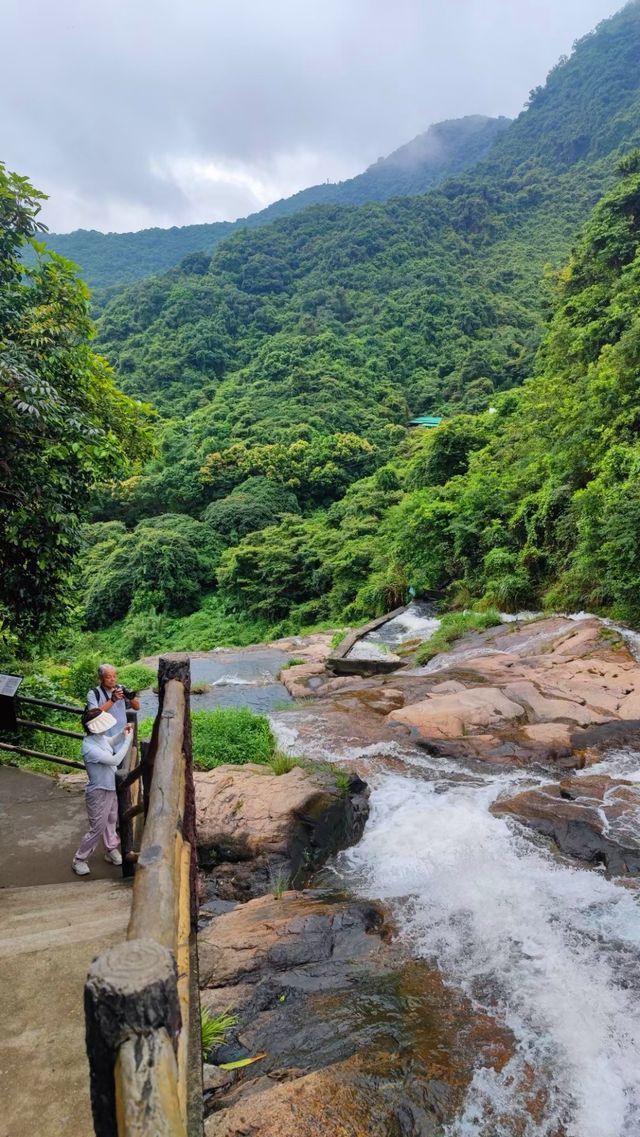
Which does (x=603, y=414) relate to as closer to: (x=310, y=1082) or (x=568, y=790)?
(x=568, y=790)

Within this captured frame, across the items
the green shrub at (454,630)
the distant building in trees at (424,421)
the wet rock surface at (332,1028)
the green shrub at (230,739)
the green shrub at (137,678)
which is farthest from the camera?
the distant building in trees at (424,421)

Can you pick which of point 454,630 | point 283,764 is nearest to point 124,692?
point 283,764

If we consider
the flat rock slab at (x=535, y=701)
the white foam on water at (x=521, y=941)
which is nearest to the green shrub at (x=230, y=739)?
the white foam on water at (x=521, y=941)

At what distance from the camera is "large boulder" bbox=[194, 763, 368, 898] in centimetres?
638

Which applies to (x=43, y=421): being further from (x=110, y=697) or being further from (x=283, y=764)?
(x=283, y=764)

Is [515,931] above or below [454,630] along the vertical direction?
above

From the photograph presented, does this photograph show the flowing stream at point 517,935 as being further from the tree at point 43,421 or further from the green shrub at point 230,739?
the tree at point 43,421

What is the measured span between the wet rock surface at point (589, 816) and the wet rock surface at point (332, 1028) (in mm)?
2327

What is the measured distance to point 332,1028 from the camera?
4340 millimetres

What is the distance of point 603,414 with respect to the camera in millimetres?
16797

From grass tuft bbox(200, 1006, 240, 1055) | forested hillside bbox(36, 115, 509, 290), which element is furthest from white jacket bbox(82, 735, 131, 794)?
forested hillside bbox(36, 115, 509, 290)

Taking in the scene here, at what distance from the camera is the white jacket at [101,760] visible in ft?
14.5

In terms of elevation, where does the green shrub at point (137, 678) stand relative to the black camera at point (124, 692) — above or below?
below

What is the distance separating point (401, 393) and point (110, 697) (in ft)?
164
